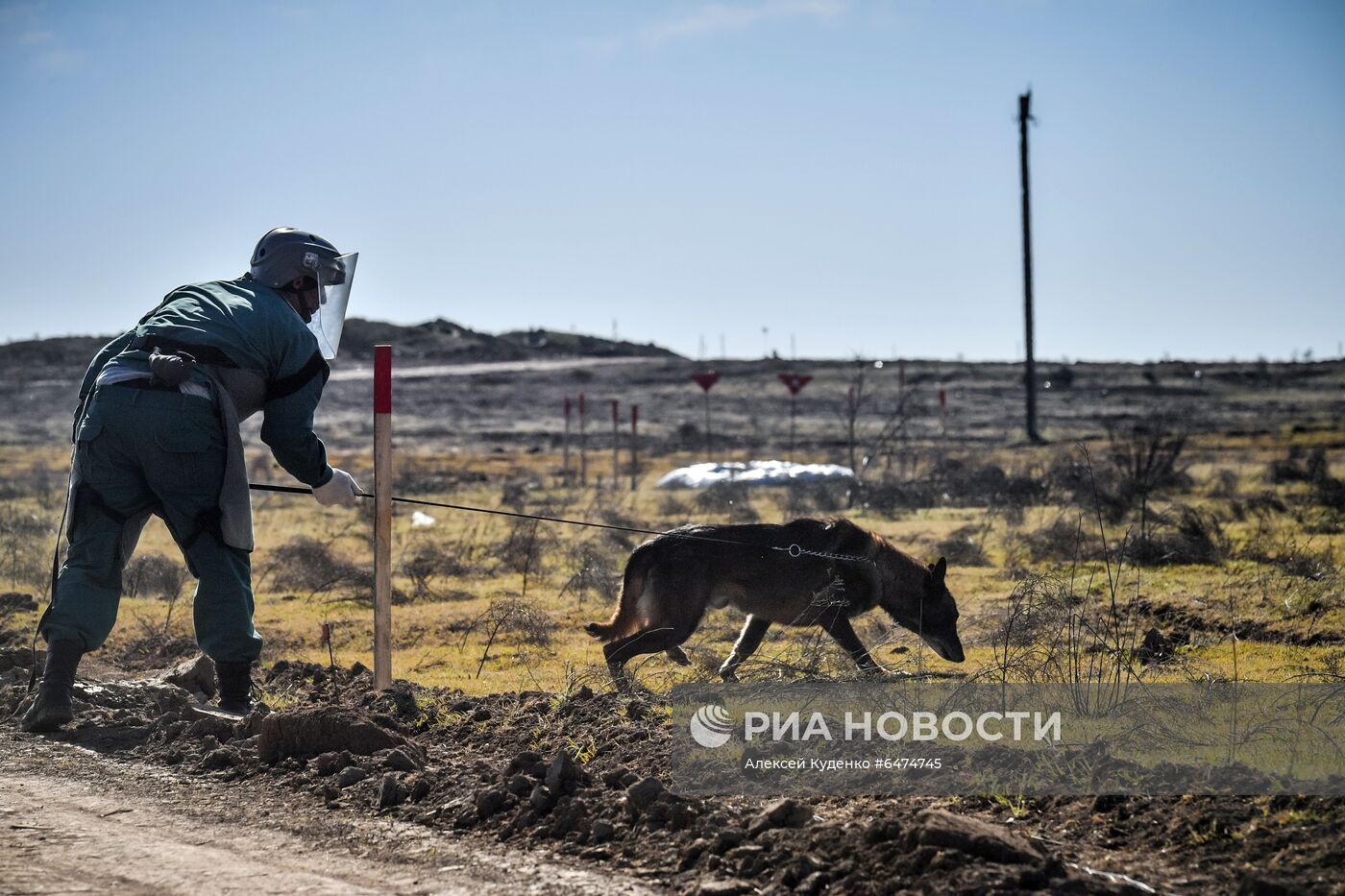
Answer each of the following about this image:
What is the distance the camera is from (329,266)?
6.85m

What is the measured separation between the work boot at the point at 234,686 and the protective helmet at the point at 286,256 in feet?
6.17

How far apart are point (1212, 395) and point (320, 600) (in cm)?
5175

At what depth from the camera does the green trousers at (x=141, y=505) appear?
5941mm

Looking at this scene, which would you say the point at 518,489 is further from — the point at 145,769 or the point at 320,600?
the point at 145,769

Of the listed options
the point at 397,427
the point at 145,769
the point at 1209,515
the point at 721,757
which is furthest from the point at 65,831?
the point at 397,427

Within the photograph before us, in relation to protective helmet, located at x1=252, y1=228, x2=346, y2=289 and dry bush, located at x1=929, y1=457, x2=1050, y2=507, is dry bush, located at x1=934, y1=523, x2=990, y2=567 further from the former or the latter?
protective helmet, located at x1=252, y1=228, x2=346, y2=289

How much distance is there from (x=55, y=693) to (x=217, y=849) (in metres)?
2.17

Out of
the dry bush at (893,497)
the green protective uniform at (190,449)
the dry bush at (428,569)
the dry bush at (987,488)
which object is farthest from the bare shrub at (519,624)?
the dry bush at (987,488)

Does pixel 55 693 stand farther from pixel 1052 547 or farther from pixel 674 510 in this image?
pixel 674 510

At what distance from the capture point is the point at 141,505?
20.2 ft

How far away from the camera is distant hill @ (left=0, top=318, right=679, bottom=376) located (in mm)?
74025

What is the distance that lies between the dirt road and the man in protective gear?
0.78 metres

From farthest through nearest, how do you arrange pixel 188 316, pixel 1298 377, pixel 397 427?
pixel 1298 377
pixel 397 427
pixel 188 316

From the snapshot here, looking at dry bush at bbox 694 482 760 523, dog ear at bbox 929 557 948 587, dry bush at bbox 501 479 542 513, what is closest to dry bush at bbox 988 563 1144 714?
dog ear at bbox 929 557 948 587
